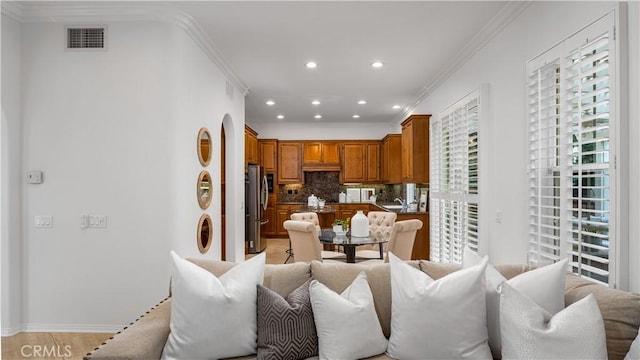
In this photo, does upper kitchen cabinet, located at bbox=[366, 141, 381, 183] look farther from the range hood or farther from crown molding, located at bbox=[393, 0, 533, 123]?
crown molding, located at bbox=[393, 0, 533, 123]

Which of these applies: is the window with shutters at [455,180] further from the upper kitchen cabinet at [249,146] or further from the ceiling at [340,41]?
the upper kitchen cabinet at [249,146]

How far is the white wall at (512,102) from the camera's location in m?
2.77

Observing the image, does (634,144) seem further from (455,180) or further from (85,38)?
(85,38)

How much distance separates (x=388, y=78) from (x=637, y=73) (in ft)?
12.3

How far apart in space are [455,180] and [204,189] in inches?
120

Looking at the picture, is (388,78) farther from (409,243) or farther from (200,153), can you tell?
(200,153)

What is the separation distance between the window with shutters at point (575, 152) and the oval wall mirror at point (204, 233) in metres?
3.08

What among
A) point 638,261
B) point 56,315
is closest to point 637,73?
point 638,261

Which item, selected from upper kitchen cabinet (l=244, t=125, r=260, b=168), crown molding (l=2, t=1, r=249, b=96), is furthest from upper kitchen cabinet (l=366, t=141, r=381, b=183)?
crown molding (l=2, t=1, r=249, b=96)

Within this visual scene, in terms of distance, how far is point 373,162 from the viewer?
31.1 feet

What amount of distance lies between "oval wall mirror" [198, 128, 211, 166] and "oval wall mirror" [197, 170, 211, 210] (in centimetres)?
14

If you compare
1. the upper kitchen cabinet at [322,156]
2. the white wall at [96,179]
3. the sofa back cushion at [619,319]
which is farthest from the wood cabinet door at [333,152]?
the sofa back cushion at [619,319]

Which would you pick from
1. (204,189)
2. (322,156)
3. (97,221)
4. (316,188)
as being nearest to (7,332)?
(97,221)

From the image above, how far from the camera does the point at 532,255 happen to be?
3.00 meters
